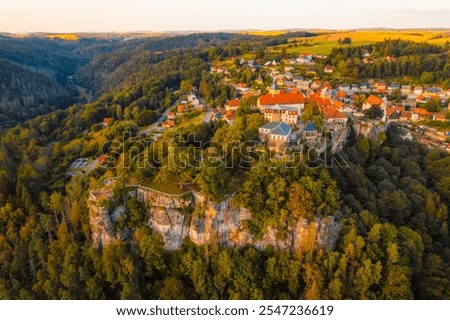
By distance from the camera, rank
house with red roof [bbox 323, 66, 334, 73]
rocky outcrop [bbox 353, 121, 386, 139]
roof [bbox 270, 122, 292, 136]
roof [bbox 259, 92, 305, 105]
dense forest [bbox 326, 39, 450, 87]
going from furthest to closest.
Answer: house with red roof [bbox 323, 66, 334, 73]
dense forest [bbox 326, 39, 450, 87]
rocky outcrop [bbox 353, 121, 386, 139]
roof [bbox 259, 92, 305, 105]
roof [bbox 270, 122, 292, 136]

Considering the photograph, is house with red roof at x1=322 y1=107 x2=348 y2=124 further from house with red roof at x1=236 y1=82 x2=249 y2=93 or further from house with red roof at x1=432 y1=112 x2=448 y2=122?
house with red roof at x1=432 y1=112 x2=448 y2=122

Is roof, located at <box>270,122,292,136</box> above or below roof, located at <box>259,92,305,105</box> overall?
below

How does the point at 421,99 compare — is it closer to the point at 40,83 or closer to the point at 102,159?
the point at 102,159

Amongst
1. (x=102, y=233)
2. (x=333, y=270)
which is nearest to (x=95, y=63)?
(x=102, y=233)

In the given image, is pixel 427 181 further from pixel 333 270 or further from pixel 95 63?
pixel 95 63

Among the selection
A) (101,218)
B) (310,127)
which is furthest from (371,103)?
(101,218)

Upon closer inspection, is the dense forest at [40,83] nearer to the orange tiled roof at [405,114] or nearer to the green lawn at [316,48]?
the green lawn at [316,48]

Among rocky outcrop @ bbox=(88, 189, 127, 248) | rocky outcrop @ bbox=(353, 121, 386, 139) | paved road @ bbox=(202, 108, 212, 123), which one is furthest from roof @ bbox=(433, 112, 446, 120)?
rocky outcrop @ bbox=(88, 189, 127, 248)

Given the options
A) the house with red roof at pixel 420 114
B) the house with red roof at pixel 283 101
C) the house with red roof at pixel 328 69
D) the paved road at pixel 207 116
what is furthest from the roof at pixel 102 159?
the house with red roof at pixel 328 69

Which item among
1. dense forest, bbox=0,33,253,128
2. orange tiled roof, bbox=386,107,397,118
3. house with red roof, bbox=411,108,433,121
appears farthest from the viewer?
dense forest, bbox=0,33,253,128
